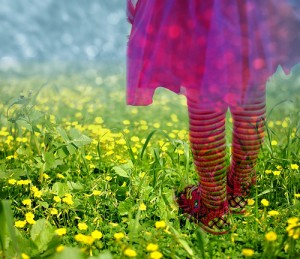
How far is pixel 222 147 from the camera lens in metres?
2.13

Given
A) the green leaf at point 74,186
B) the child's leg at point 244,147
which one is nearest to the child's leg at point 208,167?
the child's leg at point 244,147

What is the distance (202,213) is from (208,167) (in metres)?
0.19

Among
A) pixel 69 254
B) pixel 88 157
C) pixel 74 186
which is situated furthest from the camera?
pixel 88 157

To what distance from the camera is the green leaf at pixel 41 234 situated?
1.95 meters

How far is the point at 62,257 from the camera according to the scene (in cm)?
162

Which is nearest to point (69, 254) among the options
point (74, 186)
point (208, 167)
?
point (208, 167)

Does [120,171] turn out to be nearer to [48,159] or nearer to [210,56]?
[48,159]

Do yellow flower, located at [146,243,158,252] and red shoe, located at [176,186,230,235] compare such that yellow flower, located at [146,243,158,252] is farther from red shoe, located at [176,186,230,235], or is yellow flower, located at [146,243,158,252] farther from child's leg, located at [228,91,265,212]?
child's leg, located at [228,91,265,212]

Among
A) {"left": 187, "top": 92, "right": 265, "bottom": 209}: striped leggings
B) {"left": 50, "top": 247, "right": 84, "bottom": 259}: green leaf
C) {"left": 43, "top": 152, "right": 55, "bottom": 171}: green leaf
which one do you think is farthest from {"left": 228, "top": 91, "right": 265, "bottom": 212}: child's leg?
Answer: {"left": 50, "top": 247, "right": 84, "bottom": 259}: green leaf

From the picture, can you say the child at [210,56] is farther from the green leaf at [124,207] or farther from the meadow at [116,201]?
the green leaf at [124,207]

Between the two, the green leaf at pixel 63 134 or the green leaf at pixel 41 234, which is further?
the green leaf at pixel 63 134

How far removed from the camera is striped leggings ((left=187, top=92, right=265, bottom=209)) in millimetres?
2096

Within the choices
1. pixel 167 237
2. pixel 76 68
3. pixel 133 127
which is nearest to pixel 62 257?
pixel 167 237

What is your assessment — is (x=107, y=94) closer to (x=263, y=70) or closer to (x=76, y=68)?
(x=76, y=68)
